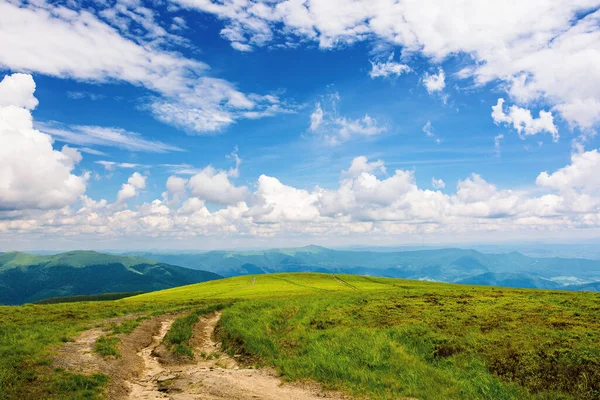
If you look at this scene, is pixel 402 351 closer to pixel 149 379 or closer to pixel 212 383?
pixel 212 383

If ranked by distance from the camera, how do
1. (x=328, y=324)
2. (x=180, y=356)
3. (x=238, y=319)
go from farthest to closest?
(x=238, y=319) < (x=328, y=324) < (x=180, y=356)

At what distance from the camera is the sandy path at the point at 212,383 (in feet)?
53.6

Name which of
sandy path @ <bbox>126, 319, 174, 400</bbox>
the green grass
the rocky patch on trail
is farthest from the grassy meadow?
the green grass

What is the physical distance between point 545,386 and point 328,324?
1780cm

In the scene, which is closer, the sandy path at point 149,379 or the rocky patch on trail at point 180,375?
the rocky patch on trail at point 180,375

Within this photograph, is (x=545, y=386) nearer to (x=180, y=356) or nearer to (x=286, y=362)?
(x=286, y=362)

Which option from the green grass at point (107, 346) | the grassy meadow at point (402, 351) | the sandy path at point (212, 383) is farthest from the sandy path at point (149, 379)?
the green grass at point (107, 346)

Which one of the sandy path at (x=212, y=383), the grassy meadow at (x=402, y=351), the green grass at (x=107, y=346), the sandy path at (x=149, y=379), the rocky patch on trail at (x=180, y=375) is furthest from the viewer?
the green grass at (x=107, y=346)

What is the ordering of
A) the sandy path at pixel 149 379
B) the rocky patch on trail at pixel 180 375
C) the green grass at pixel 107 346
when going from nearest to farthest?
the rocky patch on trail at pixel 180 375 → the sandy path at pixel 149 379 → the green grass at pixel 107 346

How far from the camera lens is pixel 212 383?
17.9 metres

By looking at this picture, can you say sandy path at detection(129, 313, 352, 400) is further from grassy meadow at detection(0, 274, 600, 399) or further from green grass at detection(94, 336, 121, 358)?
green grass at detection(94, 336, 121, 358)

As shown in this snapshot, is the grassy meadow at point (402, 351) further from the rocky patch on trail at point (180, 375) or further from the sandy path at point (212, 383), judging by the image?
the sandy path at point (212, 383)

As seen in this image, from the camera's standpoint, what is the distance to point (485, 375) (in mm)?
17266

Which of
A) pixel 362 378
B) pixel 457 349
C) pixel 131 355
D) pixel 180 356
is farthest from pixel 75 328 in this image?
pixel 457 349
